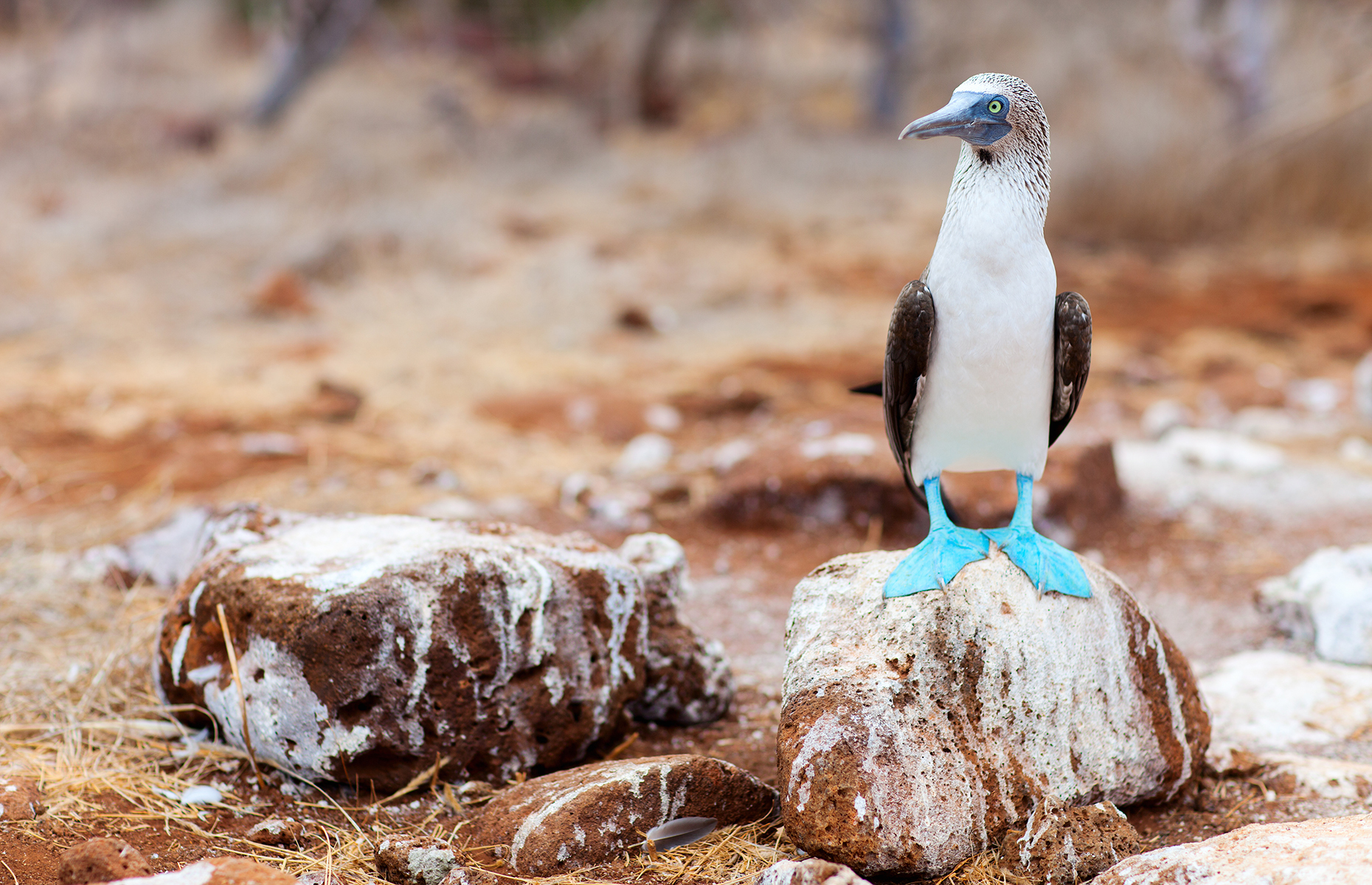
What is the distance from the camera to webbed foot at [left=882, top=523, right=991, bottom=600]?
2.34 meters

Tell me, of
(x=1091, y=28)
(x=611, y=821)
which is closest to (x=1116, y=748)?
(x=611, y=821)

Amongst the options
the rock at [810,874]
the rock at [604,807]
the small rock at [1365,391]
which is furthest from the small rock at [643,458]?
the small rock at [1365,391]

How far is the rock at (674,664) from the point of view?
2.82m

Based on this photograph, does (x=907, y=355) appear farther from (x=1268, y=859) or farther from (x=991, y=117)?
(x=1268, y=859)

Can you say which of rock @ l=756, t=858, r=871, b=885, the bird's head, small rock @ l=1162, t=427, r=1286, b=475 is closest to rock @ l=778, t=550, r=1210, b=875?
rock @ l=756, t=858, r=871, b=885

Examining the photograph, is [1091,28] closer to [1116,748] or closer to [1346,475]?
[1346,475]

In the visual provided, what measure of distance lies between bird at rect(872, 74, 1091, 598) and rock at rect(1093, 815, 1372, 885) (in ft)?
1.88

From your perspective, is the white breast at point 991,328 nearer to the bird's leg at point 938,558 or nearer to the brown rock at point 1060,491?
the bird's leg at point 938,558

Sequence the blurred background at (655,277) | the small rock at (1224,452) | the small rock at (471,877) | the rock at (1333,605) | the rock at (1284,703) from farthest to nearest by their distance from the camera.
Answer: the small rock at (1224,452), the blurred background at (655,277), the rock at (1333,605), the rock at (1284,703), the small rock at (471,877)

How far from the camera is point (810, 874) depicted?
6.13ft

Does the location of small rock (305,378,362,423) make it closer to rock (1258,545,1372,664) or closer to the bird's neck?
the bird's neck

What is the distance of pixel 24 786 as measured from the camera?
2.27m

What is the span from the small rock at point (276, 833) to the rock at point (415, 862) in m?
0.28

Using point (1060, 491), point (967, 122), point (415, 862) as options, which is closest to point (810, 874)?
point (415, 862)
